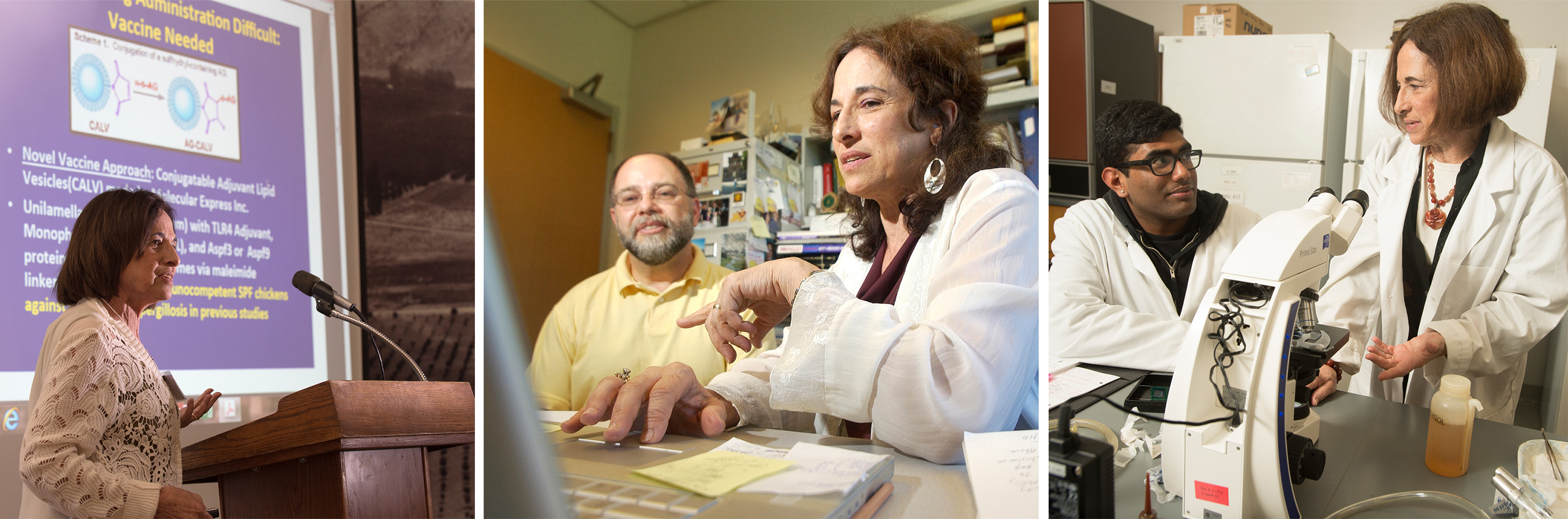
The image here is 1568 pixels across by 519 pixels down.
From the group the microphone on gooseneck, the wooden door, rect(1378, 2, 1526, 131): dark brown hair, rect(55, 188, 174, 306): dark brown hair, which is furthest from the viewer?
rect(55, 188, 174, 306): dark brown hair

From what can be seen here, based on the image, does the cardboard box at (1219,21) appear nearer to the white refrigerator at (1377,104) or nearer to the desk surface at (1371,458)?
the white refrigerator at (1377,104)

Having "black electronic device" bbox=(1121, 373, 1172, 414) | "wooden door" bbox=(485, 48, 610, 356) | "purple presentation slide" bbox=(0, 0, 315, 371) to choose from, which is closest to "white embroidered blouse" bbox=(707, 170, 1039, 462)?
"wooden door" bbox=(485, 48, 610, 356)

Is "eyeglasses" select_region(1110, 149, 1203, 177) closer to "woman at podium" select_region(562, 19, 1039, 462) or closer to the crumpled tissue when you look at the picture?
the crumpled tissue

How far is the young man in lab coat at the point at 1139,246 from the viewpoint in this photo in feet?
4.92

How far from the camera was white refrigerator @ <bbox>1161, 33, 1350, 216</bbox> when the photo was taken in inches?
57.0

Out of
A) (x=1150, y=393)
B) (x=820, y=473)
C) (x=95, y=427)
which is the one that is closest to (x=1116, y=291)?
(x=1150, y=393)

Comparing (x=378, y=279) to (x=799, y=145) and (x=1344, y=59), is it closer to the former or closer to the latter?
(x=799, y=145)

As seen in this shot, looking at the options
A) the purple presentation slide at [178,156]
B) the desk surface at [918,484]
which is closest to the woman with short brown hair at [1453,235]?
the desk surface at [918,484]

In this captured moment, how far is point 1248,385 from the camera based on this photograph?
3.28ft

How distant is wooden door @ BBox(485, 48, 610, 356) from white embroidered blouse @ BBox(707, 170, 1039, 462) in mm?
361

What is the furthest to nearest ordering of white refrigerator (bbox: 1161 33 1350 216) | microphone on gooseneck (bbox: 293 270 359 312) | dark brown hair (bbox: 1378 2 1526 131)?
microphone on gooseneck (bbox: 293 270 359 312), white refrigerator (bbox: 1161 33 1350 216), dark brown hair (bbox: 1378 2 1526 131)

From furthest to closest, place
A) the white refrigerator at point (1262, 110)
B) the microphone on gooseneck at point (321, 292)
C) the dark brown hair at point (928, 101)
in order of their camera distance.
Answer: the microphone on gooseneck at point (321, 292), the white refrigerator at point (1262, 110), the dark brown hair at point (928, 101)

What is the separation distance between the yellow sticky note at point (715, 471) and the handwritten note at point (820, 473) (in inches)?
0.6

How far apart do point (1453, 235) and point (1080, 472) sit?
1.20 metres
